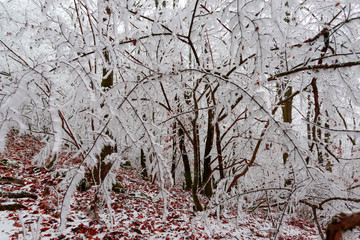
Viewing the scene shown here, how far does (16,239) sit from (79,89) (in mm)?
3056

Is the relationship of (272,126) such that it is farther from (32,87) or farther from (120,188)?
(120,188)

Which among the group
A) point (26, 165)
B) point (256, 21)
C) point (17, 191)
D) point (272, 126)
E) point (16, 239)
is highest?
point (256, 21)

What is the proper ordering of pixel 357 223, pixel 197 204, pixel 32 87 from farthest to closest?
pixel 197 204
pixel 32 87
pixel 357 223

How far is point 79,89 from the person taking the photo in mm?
1070

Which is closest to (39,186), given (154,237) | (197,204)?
(154,237)

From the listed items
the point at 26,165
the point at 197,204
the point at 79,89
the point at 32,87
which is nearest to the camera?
the point at 32,87

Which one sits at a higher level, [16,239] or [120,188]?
[120,188]

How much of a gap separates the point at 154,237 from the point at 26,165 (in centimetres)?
551

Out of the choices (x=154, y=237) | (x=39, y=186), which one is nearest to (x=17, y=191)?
(x=39, y=186)

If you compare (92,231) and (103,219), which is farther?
(103,219)

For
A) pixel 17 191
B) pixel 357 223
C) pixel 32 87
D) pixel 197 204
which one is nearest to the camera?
pixel 357 223

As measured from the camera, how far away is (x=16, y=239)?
271cm

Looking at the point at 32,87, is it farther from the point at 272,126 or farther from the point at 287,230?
the point at 287,230

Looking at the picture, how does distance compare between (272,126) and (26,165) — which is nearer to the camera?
(272,126)
